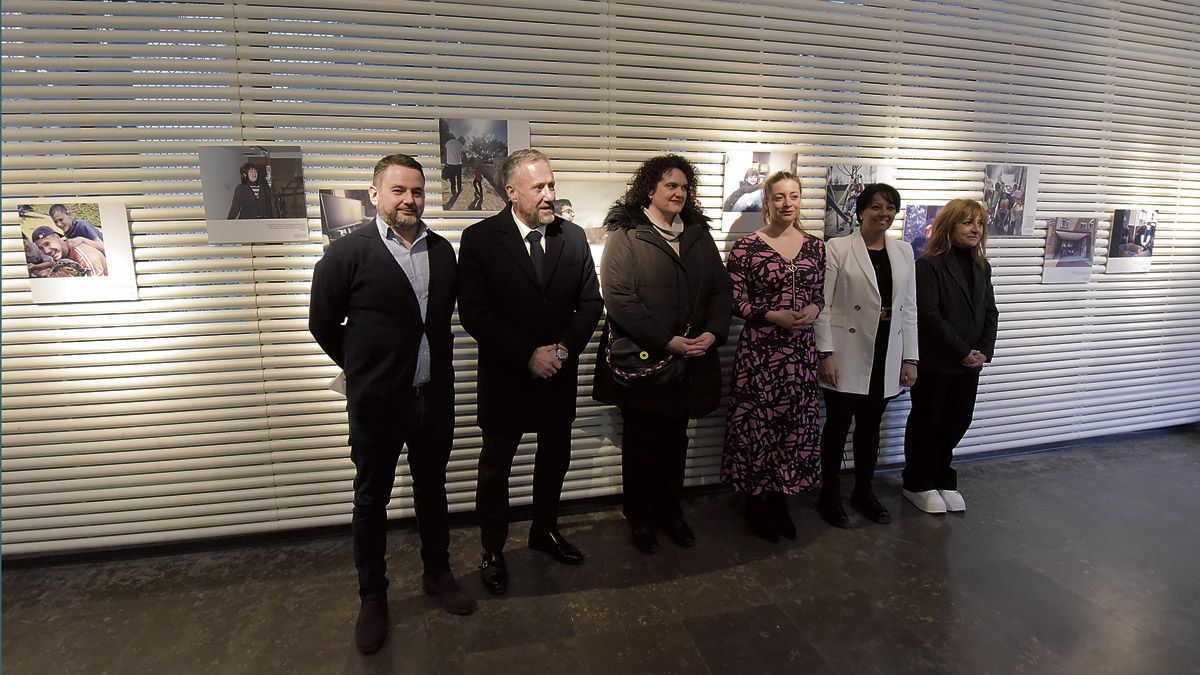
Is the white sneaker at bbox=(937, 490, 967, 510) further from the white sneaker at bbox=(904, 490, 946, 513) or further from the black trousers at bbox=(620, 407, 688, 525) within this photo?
the black trousers at bbox=(620, 407, 688, 525)

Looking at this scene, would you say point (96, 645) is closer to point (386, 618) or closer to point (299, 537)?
point (299, 537)

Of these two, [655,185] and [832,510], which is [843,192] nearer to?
[655,185]

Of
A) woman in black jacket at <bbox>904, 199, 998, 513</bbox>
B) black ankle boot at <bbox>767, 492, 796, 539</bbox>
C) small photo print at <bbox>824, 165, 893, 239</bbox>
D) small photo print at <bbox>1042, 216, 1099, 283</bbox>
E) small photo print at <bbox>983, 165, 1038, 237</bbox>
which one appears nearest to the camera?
black ankle boot at <bbox>767, 492, 796, 539</bbox>

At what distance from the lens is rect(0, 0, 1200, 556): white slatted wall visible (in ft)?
11.2

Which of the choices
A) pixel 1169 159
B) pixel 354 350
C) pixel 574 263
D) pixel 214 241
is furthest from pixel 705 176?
pixel 1169 159

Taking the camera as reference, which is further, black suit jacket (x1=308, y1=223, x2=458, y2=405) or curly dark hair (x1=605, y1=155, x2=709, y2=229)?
curly dark hair (x1=605, y1=155, x2=709, y2=229)

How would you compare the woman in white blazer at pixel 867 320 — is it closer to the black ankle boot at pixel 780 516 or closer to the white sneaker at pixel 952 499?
the black ankle boot at pixel 780 516

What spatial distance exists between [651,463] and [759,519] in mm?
739

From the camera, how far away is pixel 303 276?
365 centimetres

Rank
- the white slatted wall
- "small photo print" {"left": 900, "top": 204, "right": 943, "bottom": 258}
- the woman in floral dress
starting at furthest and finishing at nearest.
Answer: "small photo print" {"left": 900, "top": 204, "right": 943, "bottom": 258} < the woman in floral dress < the white slatted wall

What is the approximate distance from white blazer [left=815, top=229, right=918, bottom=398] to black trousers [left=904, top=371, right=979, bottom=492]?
0.35 meters

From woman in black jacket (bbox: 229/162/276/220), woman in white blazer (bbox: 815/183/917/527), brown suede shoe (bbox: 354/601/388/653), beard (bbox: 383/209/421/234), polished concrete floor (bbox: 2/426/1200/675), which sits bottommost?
polished concrete floor (bbox: 2/426/1200/675)

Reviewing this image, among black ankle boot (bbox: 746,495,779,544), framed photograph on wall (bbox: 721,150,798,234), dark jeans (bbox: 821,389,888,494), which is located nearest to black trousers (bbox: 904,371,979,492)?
dark jeans (bbox: 821,389,888,494)

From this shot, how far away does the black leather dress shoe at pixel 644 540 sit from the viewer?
12.0ft
